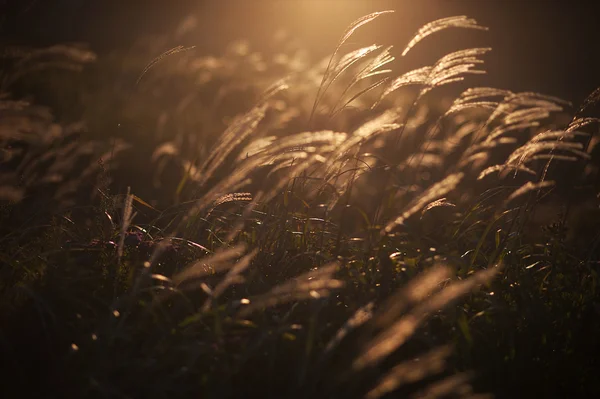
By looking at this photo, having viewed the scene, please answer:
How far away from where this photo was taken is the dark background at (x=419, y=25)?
26047 mm

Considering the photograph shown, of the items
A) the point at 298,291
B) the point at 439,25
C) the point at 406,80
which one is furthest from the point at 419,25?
the point at 298,291

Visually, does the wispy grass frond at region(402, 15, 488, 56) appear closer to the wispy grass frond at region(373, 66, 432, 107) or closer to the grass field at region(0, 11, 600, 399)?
the grass field at region(0, 11, 600, 399)

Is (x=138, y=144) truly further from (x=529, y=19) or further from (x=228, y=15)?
(x=529, y=19)

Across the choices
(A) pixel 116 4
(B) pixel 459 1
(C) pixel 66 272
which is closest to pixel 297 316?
(C) pixel 66 272

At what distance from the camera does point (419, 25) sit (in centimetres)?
3142

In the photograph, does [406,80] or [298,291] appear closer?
[298,291]

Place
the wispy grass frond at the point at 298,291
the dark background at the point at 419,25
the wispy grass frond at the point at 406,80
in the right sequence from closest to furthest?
the wispy grass frond at the point at 298,291 → the wispy grass frond at the point at 406,80 → the dark background at the point at 419,25

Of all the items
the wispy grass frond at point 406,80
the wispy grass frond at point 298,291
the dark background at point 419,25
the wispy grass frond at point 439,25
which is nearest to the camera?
the wispy grass frond at point 298,291

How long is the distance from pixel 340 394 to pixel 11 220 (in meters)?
2.72

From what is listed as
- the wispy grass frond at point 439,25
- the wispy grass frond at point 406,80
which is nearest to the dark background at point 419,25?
the wispy grass frond at point 439,25

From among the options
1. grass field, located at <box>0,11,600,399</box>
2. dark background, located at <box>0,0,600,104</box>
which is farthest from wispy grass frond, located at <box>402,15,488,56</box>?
dark background, located at <box>0,0,600,104</box>

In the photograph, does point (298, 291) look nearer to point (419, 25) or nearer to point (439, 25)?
point (439, 25)

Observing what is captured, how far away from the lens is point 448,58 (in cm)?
312

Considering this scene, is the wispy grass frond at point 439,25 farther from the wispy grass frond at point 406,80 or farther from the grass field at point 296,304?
the wispy grass frond at point 406,80
